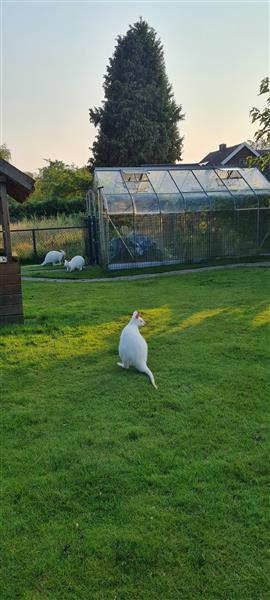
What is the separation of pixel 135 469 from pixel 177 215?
14.4m

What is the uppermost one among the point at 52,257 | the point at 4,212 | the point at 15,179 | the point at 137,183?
the point at 137,183

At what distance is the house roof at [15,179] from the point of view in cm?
784

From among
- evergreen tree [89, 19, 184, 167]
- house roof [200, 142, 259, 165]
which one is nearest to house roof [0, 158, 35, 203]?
house roof [200, 142, 259, 165]

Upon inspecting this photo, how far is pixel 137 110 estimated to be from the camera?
3800 centimetres

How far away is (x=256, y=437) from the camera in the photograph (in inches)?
165

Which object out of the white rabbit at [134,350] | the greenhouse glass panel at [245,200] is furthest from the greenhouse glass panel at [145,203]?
the white rabbit at [134,350]

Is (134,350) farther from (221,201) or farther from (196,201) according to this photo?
(221,201)

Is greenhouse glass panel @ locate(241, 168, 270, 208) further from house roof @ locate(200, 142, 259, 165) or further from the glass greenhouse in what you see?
house roof @ locate(200, 142, 259, 165)

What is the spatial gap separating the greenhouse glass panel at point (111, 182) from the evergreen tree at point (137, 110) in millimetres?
20570

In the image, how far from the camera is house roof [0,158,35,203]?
25.7ft

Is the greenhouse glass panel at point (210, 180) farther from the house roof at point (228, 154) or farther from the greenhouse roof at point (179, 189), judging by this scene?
the house roof at point (228, 154)

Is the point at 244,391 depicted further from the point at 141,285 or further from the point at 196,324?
the point at 141,285

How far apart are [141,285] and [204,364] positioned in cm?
741

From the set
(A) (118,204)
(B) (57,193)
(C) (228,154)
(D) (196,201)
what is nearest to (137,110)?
(C) (228,154)
